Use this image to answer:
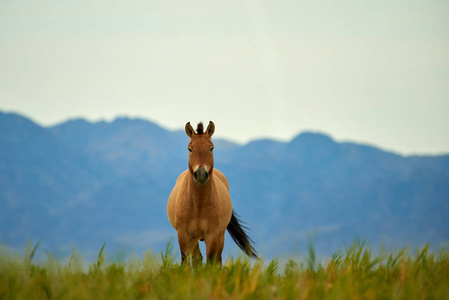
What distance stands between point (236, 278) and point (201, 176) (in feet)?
7.56

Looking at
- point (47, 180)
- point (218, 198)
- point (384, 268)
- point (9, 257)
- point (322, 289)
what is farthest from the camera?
point (47, 180)

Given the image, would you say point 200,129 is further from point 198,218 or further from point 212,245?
point 212,245

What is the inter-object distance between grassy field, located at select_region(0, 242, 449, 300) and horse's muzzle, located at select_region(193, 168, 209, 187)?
122cm

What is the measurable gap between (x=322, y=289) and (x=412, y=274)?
158cm

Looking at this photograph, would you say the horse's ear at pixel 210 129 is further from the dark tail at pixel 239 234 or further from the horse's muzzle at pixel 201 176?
the dark tail at pixel 239 234

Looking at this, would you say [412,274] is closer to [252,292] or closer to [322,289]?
[322,289]

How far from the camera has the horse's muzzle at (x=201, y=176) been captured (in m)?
7.78

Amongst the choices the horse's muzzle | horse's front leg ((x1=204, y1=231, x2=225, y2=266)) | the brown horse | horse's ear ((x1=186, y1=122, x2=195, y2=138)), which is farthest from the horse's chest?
horse's ear ((x1=186, y1=122, x2=195, y2=138))

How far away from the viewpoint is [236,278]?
584 cm

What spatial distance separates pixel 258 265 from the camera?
6.75 metres

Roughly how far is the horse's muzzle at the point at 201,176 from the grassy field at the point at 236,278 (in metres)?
1.22

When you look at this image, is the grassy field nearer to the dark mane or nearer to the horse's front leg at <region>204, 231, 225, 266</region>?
the horse's front leg at <region>204, 231, 225, 266</region>

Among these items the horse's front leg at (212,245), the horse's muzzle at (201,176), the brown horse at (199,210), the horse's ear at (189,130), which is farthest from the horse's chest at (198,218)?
the horse's ear at (189,130)

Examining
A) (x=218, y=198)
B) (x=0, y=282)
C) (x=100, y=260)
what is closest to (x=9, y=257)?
(x=0, y=282)
